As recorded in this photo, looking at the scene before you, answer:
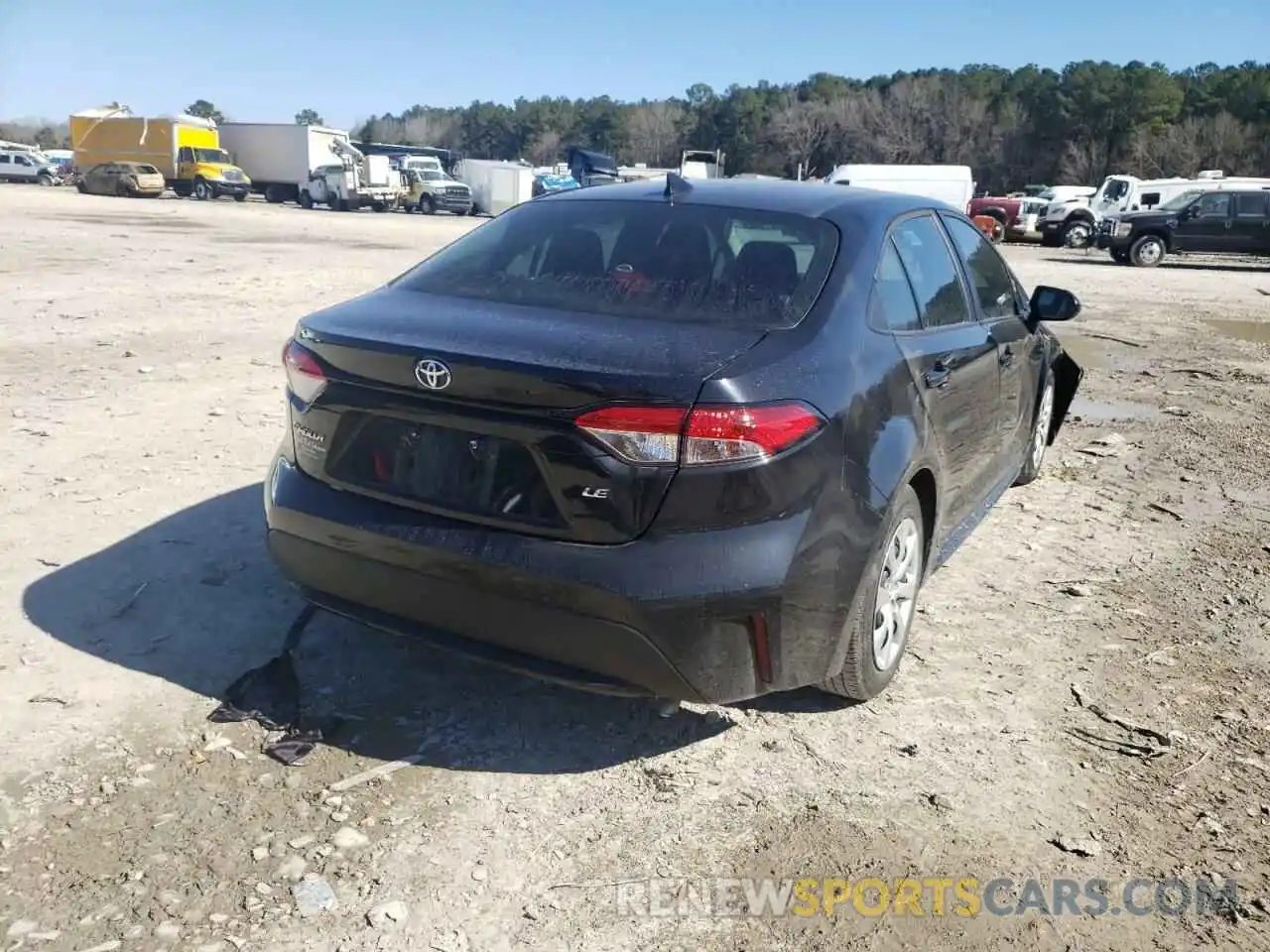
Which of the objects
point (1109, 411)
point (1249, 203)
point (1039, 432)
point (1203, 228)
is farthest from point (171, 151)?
point (1039, 432)

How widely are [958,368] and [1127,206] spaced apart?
34.2 m

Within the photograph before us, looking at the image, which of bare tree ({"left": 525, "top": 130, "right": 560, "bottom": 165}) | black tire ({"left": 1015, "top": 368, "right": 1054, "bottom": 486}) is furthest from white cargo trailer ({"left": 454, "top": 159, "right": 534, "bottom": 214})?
bare tree ({"left": 525, "top": 130, "right": 560, "bottom": 165})

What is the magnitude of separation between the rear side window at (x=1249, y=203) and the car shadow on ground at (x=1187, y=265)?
4.46ft

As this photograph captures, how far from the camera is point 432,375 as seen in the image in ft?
9.27

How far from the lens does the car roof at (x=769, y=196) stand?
365 cm

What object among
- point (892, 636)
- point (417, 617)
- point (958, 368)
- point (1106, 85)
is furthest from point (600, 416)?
point (1106, 85)

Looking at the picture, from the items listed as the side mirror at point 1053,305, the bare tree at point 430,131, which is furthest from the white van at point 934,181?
the bare tree at point 430,131

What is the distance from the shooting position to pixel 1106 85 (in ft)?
251

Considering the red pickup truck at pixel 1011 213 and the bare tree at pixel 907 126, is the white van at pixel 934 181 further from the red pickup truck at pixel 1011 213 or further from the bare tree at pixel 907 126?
the bare tree at pixel 907 126

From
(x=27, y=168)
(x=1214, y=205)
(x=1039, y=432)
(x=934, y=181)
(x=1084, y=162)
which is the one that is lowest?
(x=1039, y=432)

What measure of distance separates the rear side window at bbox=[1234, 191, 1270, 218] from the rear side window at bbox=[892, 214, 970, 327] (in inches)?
1026

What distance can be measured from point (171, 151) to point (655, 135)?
7317cm

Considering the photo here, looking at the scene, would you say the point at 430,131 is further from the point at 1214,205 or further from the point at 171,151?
the point at 1214,205

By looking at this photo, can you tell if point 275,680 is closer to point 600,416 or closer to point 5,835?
point 5,835
